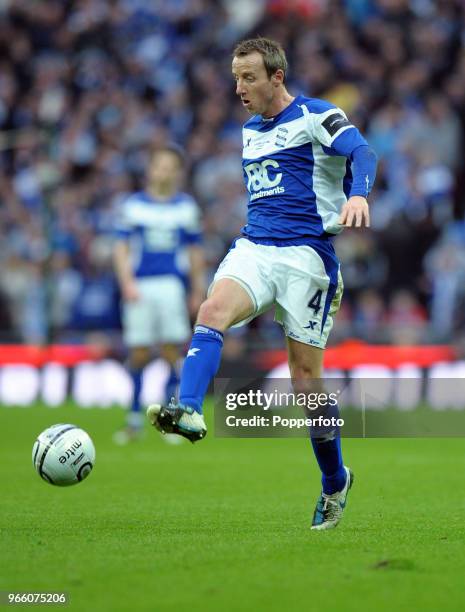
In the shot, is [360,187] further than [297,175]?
No

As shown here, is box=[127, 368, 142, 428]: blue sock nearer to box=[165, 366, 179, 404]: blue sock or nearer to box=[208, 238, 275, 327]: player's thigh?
box=[165, 366, 179, 404]: blue sock

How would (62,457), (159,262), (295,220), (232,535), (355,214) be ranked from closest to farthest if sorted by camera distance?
(355,214) → (232,535) → (295,220) → (62,457) → (159,262)

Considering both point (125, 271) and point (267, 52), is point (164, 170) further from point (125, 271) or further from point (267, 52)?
point (267, 52)

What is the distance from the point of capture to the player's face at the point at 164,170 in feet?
42.5

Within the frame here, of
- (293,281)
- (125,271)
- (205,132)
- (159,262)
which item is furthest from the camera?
(205,132)

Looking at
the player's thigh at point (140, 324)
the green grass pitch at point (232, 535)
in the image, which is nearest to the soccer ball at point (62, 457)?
the green grass pitch at point (232, 535)

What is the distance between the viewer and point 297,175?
23.3ft

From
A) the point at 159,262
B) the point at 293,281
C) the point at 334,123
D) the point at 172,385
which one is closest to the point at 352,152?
the point at 334,123

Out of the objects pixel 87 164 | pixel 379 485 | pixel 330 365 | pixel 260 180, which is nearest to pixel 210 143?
pixel 87 164

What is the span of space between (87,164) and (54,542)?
53.5 ft

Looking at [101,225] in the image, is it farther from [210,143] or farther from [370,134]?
[370,134]

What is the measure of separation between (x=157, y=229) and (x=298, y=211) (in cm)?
646

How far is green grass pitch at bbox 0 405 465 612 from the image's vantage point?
5004 mm

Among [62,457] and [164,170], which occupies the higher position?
[164,170]
